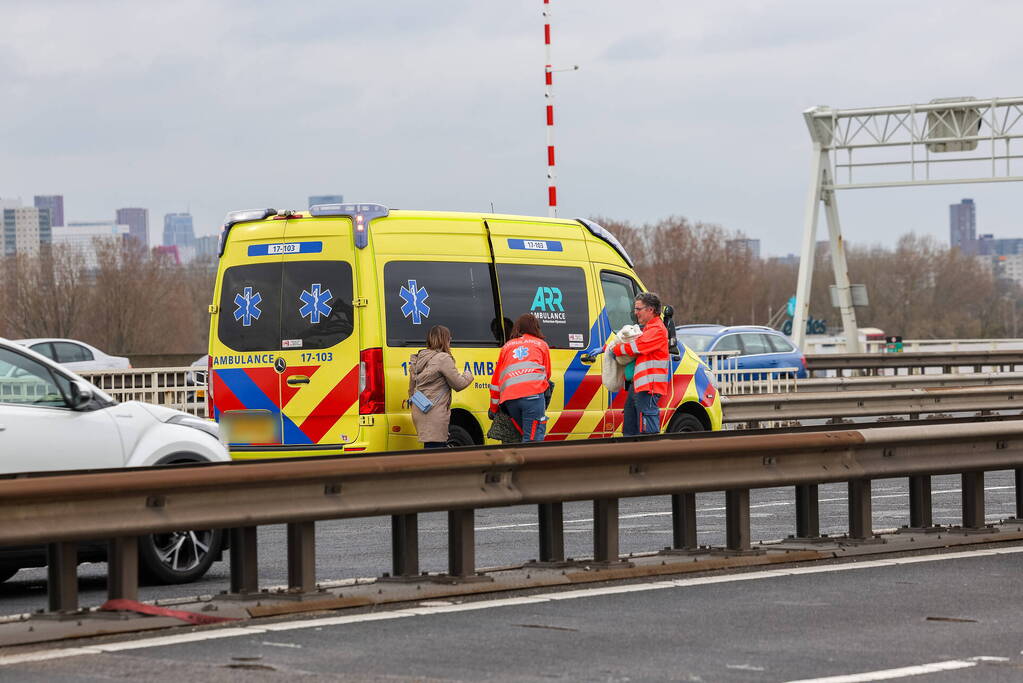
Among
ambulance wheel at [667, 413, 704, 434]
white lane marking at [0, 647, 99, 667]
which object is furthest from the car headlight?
ambulance wheel at [667, 413, 704, 434]

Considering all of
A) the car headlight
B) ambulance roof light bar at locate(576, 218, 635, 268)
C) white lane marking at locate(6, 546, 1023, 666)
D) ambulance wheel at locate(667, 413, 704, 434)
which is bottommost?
white lane marking at locate(6, 546, 1023, 666)

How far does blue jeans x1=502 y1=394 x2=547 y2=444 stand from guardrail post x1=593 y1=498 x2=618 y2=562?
5027 millimetres

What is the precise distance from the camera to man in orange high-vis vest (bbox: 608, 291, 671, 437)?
1515 centimetres

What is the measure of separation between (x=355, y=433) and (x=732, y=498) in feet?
15.0

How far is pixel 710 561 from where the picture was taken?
9781 mm

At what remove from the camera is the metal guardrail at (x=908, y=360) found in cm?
3850

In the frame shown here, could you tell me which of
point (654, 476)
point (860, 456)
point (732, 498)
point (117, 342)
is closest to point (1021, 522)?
point (860, 456)

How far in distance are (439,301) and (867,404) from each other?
12963 millimetres

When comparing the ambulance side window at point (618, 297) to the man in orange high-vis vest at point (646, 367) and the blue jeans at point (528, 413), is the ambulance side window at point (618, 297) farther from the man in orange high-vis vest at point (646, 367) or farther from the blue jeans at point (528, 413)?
the blue jeans at point (528, 413)

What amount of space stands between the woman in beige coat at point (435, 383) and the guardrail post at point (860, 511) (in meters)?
4.15

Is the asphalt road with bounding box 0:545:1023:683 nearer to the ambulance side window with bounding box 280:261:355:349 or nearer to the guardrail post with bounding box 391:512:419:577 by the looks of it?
the guardrail post with bounding box 391:512:419:577

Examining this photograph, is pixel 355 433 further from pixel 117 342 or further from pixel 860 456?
pixel 117 342

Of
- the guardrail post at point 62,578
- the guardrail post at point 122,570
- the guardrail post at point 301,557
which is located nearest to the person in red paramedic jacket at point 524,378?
the guardrail post at point 301,557

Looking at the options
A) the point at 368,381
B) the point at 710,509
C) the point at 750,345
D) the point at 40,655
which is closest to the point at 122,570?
the point at 40,655
